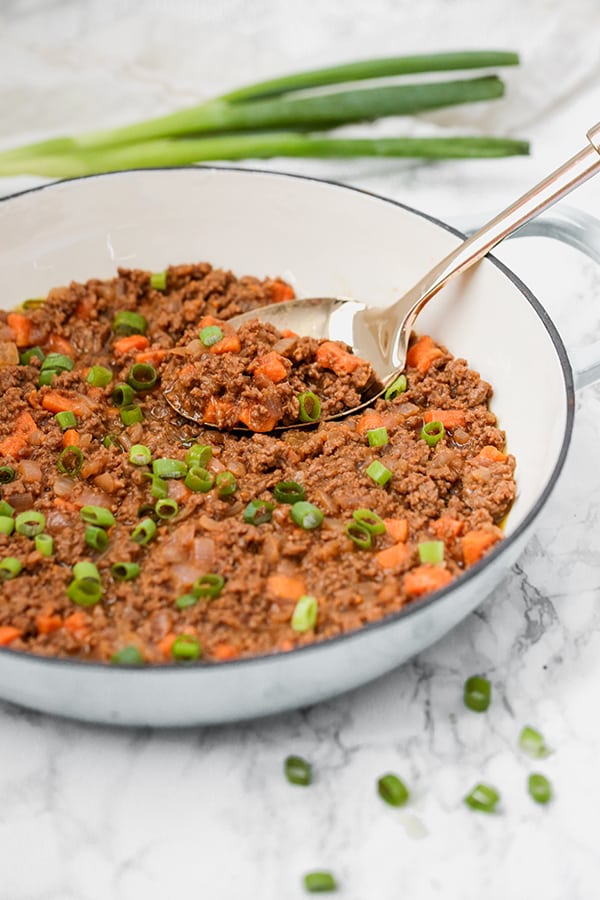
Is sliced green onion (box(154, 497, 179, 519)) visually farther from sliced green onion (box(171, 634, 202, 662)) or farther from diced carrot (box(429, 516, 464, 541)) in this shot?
diced carrot (box(429, 516, 464, 541))

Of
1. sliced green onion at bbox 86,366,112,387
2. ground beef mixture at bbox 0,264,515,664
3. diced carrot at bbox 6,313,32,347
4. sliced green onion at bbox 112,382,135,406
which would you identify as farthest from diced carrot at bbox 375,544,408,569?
diced carrot at bbox 6,313,32,347

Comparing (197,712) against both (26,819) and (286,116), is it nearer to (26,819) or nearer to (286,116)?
(26,819)

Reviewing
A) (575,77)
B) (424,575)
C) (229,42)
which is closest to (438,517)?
(424,575)

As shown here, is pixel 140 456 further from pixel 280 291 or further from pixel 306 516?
pixel 280 291

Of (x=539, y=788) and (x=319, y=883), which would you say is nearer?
(x=319, y=883)

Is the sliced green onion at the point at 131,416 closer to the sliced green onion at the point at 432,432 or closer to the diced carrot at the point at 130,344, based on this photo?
the diced carrot at the point at 130,344

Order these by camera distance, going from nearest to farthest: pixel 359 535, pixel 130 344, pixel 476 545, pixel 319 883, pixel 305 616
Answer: pixel 319 883, pixel 305 616, pixel 476 545, pixel 359 535, pixel 130 344

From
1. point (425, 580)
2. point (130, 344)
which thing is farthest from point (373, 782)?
point (130, 344)
